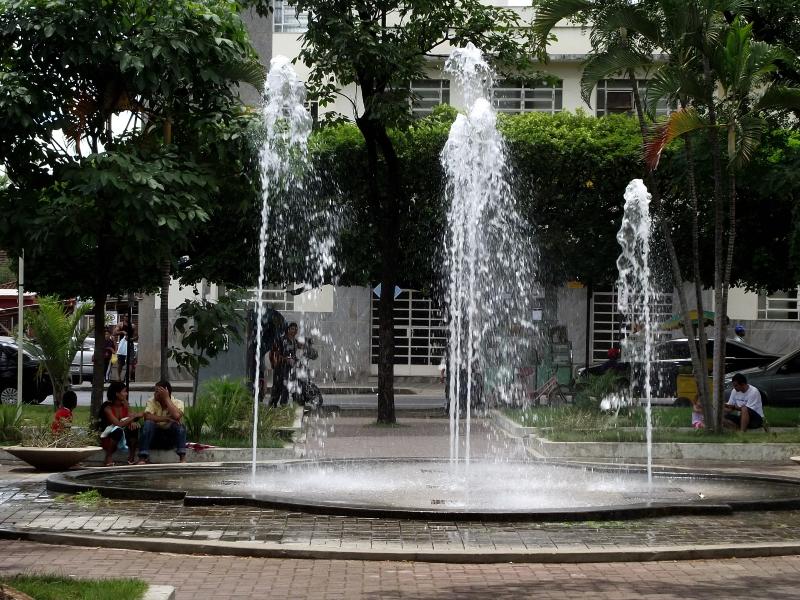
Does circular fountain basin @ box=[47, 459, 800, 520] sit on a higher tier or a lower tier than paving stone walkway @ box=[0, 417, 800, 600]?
higher

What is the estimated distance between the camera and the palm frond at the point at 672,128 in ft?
61.0

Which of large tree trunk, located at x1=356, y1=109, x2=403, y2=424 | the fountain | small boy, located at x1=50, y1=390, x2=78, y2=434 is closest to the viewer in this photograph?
the fountain

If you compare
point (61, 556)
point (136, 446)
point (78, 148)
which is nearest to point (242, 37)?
point (78, 148)

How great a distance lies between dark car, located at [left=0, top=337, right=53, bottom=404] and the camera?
90.1 feet

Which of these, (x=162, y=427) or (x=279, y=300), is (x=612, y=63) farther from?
(x=279, y=300)

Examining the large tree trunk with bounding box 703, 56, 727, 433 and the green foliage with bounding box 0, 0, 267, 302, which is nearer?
the green foliage with bounding box 0, 0, 267, 302

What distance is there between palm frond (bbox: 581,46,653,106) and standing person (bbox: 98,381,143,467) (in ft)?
29.5

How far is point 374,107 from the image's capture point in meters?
21.8

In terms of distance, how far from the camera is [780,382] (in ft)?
84.4

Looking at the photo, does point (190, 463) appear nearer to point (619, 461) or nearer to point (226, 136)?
point (226, 136)

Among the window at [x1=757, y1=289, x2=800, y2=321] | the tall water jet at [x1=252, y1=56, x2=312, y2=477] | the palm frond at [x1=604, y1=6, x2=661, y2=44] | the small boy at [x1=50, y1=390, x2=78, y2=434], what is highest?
the palm frond at [x1=604, y1=6, x2=661, y2=44]

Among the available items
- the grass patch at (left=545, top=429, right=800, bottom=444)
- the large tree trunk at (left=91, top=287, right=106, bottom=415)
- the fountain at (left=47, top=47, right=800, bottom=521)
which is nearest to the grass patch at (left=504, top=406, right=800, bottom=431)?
the grass patch at (left=545, top=429, right=800, bottom=444)

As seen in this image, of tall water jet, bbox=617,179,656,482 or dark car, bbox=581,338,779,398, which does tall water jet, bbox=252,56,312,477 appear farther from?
dark car, bbox=581,338,779,398

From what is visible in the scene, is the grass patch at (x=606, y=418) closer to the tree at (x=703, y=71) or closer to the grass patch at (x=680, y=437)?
the grass patch at (x=680, y=437)
